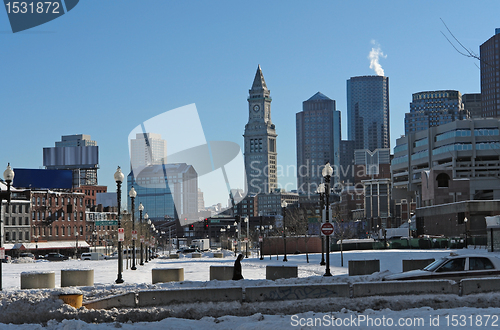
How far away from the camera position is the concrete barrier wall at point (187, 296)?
62.1 ft

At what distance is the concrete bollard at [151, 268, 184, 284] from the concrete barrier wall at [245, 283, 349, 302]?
11051mm

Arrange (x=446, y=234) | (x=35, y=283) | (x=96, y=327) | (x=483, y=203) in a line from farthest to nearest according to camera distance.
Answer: (x=446, y=234) < (x=483, y=203) < (x=35, y=283) < (x=96, y=327)

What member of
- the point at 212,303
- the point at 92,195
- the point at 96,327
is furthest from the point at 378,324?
the point at 92,195

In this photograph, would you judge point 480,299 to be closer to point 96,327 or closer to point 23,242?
point 96,327

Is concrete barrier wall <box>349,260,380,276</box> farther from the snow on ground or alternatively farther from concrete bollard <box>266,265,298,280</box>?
the snow on ground

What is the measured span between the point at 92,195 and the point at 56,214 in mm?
66525

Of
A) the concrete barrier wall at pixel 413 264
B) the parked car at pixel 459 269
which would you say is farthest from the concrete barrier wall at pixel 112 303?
the concrete barrier wall at pixel 413 264

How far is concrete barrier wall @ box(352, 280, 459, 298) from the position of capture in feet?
63.7

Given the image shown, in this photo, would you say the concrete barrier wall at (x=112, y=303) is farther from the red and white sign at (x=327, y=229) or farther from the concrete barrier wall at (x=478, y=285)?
the red and white sign at (x=327, y=229)

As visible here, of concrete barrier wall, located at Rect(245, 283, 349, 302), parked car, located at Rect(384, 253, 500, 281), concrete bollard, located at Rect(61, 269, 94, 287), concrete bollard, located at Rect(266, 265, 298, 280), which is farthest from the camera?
concrete bollard, located at Rect(266, 265, 298, 280)

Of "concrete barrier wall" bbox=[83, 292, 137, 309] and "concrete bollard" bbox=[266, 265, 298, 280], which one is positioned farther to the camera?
"concrete bollard" bbox=[266, 265, 298, 280]

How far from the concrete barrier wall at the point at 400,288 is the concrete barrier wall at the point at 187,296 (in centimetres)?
383

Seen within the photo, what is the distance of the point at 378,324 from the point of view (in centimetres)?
1602

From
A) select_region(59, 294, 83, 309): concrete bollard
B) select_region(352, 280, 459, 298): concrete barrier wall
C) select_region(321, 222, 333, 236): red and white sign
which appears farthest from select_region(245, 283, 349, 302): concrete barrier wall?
select_region(321, 222, 333, 236): red and white sign
